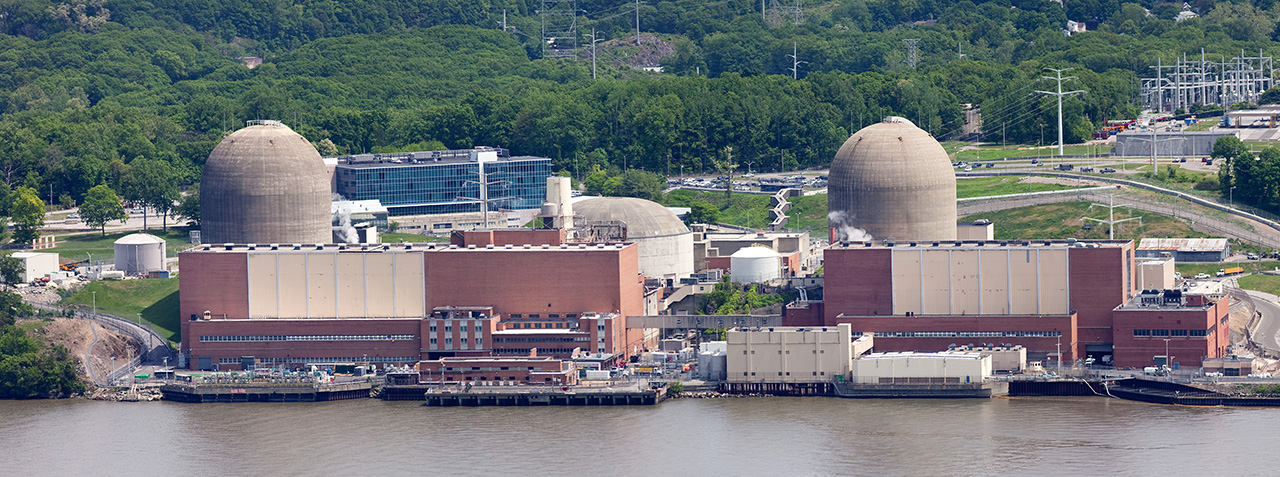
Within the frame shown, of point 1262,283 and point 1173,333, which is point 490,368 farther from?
point 1262,283

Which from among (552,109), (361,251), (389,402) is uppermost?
(552,109)

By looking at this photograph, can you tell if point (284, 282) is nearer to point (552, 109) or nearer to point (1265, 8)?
point (552, 109)

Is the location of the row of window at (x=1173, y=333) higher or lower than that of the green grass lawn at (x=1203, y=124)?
lower

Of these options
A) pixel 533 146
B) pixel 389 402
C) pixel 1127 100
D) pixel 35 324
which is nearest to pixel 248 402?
pixel 389 402

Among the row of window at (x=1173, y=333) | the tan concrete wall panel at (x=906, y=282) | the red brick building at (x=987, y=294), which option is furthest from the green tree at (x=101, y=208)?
Answer: the row of window at (x=1173, y=333)

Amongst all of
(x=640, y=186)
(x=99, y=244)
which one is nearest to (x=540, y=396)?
(x=99, y=244)

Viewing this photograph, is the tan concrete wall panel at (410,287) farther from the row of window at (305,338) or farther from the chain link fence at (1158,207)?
the chain link fence at (1158,207)

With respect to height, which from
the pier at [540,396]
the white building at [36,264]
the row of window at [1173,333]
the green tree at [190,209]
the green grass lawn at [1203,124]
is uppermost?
the green grass lawn at [1203,124]
